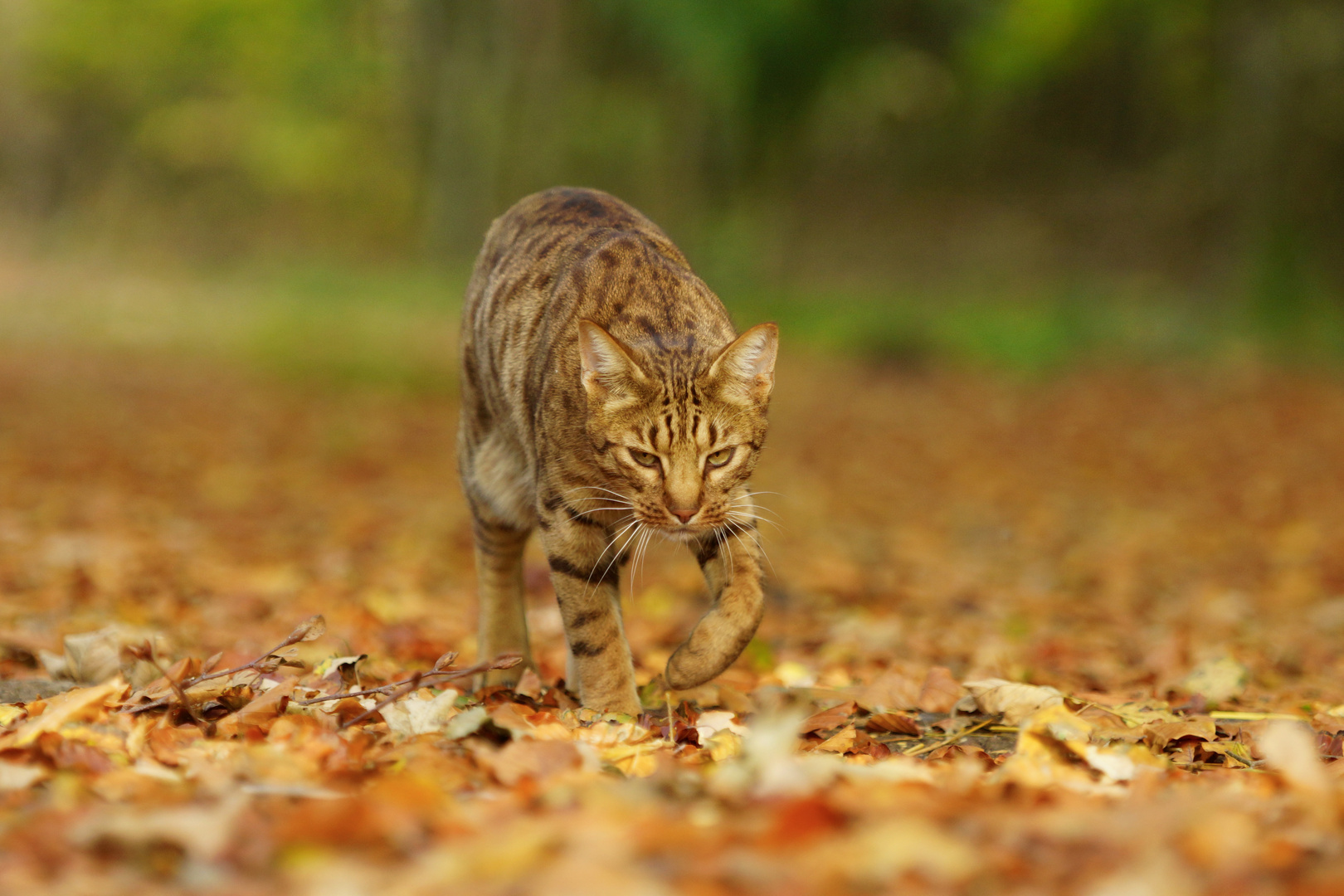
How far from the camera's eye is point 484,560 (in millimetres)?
4461

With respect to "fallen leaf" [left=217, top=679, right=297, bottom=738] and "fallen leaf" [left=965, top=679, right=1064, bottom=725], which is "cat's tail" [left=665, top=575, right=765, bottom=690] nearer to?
"fallen leaf" [left=965, top=679, right=1064, bottom=725]

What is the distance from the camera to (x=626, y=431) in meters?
3.55

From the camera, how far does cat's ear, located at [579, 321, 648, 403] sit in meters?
3.48

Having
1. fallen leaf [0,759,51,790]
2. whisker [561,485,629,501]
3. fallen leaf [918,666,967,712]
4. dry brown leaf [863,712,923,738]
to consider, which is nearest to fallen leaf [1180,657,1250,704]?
fallen leaf [918,666,967,712]

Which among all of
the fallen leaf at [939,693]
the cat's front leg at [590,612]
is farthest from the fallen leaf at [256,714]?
the fallen leaf at [939,693]

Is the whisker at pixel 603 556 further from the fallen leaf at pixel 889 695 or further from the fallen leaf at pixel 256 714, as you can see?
the fallen leaf at pixel 256 714

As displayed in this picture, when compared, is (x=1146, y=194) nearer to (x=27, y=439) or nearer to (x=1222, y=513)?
(x=1222, y=513)

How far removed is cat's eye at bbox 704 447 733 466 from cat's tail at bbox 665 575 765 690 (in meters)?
0.37

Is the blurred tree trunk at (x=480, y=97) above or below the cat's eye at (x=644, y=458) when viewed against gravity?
above

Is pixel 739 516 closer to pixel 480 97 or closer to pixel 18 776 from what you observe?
pixel 18 776

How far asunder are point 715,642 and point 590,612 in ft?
1.32

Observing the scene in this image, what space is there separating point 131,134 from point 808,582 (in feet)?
140

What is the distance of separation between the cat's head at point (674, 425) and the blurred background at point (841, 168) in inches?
428

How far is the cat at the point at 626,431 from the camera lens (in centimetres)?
352
